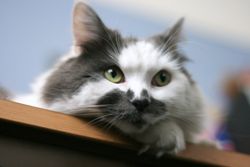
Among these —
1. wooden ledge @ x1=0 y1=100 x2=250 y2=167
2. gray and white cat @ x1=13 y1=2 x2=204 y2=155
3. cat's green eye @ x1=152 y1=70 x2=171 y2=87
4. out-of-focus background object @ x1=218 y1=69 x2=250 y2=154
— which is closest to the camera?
wooden ledge @ x1=0 y1=100 x2=250 y2=167

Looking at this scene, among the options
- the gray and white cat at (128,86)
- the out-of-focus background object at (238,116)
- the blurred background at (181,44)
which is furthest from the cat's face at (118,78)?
the out-of-focus background object at (238,116)

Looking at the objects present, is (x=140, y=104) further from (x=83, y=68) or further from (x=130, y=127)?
(x=83, y=68)

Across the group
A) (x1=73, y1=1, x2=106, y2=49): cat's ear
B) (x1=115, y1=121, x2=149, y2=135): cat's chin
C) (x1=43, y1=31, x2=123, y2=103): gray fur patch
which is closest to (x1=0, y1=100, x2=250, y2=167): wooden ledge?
(x1=115, y1=121, x2=149, y2=135): cat's chin

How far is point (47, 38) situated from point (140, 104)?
79 cm

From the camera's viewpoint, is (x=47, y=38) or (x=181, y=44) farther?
(x=47, y=38)

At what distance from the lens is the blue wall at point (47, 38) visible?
1.26 meters

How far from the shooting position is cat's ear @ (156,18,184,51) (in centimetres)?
97

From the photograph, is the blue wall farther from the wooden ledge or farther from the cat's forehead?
the wooden ledge

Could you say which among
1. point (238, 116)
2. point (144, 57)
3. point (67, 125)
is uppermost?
point (144, 57)

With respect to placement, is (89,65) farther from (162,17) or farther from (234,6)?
(234,6)

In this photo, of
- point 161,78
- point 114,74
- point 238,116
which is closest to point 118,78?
point 114,74

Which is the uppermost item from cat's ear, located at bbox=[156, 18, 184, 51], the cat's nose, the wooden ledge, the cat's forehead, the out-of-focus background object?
cat's ear, located at bbox=[156, 18, 184, 51]

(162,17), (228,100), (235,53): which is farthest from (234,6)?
(228,100)

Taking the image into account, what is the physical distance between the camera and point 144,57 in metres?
0.87
